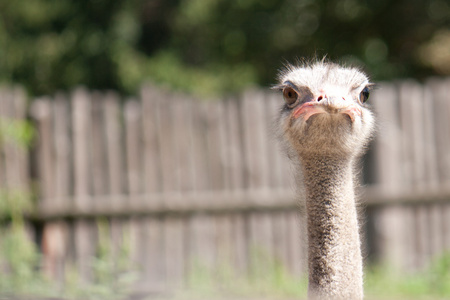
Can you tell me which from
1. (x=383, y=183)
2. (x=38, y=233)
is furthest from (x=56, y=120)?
(x=383, y=183)

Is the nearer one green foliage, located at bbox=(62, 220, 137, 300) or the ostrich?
the ostrich

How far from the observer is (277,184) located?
636 cm

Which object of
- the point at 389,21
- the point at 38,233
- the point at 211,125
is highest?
the point at 389,21

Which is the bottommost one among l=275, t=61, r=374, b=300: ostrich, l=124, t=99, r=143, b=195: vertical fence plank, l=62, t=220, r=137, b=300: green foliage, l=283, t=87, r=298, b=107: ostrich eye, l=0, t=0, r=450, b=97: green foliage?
l=62, t=220, r=137, b=300: green foliage

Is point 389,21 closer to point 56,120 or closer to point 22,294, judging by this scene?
point 56,120

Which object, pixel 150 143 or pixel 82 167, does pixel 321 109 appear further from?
pixel 82 167

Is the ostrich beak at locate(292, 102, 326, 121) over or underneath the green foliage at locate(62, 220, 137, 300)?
over

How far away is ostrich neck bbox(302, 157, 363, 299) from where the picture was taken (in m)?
2.47

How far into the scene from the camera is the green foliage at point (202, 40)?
1202cm

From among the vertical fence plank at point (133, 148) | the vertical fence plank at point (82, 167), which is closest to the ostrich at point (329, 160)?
the vertical fence plank at point (133, 148)

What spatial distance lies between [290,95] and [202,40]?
11.7 meters

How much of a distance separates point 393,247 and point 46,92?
7530mm

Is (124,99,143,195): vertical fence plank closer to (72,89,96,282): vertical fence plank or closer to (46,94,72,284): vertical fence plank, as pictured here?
(72,89,96,282): vertical fence plank

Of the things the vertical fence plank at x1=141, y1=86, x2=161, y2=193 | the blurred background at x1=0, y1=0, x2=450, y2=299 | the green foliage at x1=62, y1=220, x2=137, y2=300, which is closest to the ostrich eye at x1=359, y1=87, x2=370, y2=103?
the green foliage at x1=62, y1=220, x2=137, y2=300
